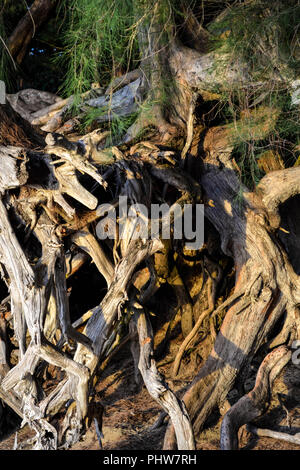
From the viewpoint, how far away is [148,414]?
4.24m

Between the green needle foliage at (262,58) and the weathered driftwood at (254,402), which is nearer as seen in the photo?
the weathered driftwood at (254,402)

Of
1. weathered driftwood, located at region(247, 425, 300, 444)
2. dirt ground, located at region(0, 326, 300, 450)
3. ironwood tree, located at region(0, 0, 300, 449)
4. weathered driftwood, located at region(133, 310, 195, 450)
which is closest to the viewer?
weathered driftwood, located at region(133, 310, 195, 450)

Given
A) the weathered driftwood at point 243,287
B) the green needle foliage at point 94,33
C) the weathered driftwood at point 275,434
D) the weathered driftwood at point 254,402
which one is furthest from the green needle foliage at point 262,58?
the weathered driftwood at point 275,434

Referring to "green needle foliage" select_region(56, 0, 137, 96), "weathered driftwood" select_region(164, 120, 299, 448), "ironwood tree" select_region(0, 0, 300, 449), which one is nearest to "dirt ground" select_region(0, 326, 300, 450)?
"ironwood tree" select_region(0, 0, 300, 449)

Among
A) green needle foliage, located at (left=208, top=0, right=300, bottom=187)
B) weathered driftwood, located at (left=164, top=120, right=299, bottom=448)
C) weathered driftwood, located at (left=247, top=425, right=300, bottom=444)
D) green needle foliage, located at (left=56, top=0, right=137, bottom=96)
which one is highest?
green needle foliage, located at (left=56, top=0, right=137, bottom=96)

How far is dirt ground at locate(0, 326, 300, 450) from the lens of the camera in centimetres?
375

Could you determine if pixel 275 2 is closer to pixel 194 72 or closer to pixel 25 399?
pixel 194 72

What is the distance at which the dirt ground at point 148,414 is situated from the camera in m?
3.75

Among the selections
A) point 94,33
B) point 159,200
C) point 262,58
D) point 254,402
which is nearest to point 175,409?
point 254,402

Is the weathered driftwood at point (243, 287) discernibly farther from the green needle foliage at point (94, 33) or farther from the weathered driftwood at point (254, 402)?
the green needle foliage at point (94, 33)

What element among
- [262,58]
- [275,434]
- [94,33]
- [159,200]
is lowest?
[275,434]

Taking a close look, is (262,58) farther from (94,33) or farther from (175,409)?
(175,409)

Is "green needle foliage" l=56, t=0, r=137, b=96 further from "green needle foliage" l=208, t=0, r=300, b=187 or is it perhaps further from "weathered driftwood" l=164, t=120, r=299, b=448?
"weathered driftwood" l=164, t=120, r=299, b=448

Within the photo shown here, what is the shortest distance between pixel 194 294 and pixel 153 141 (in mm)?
1525
